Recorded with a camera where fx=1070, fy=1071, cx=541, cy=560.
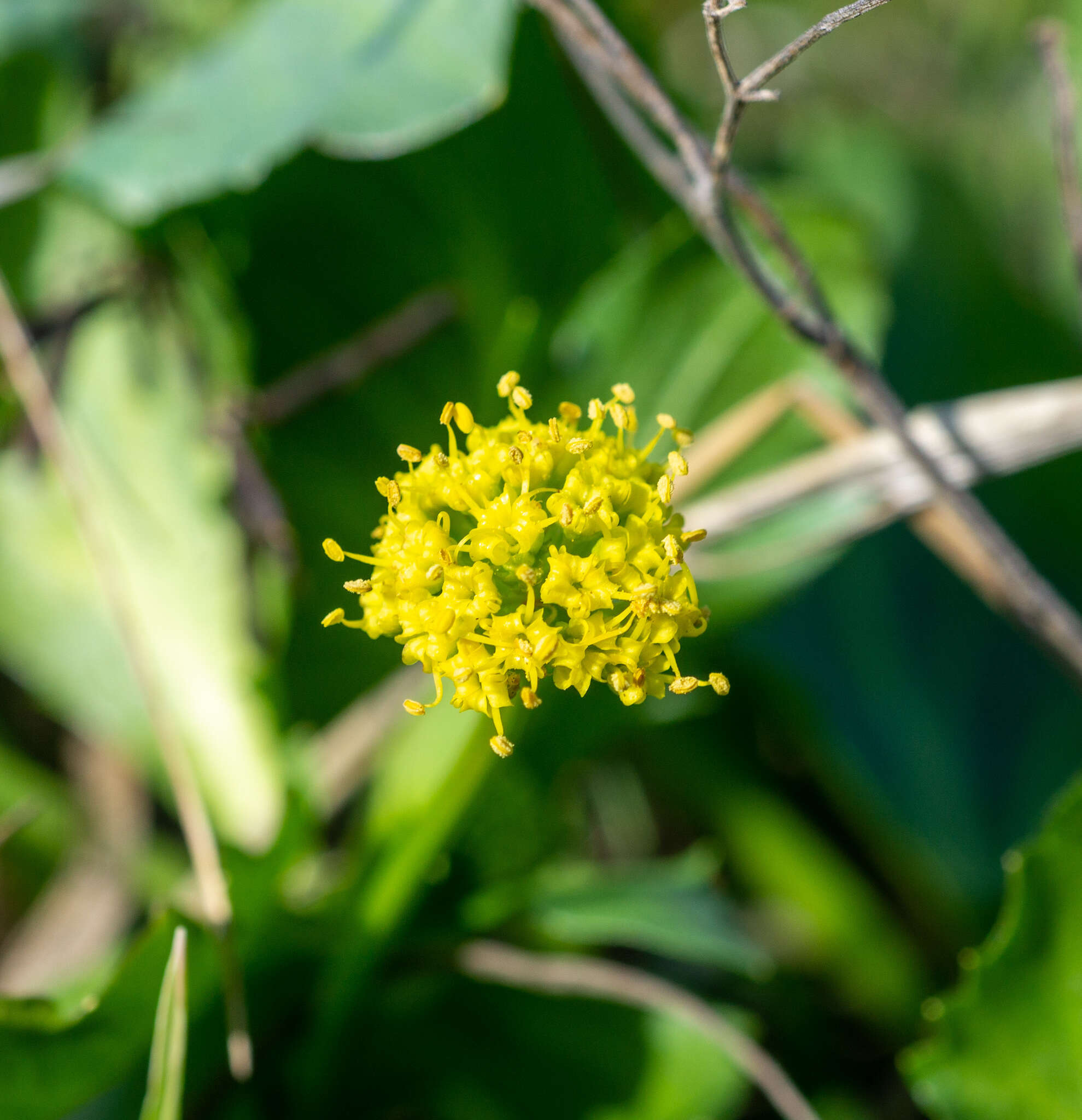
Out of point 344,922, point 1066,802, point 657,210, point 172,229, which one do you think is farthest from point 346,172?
point 1066,802

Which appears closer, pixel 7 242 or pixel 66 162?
pixel 66 162

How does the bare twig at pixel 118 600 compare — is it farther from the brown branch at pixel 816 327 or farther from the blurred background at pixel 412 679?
the brown branch at pixel 816 327

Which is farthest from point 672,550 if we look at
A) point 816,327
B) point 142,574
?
point 142,574

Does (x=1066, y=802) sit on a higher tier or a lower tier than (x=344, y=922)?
lower

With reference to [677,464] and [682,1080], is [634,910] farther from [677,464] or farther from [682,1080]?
[677,464]

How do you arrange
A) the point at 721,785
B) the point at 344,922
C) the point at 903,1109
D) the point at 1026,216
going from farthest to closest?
1. the point at 1026,216
2. the point at 721,785
3. the point at 903,1109
4. the point at 344,922

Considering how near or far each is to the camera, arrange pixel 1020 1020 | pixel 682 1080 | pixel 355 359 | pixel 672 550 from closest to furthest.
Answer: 1. pixel 672 550
2. pixel 1020 1020
3. pixel 682 1080
4. pixel 355 359

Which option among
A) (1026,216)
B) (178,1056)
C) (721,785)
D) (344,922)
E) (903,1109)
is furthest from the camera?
(1026,216)

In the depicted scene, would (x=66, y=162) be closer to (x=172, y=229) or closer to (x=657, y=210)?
(x=172, y=229)
